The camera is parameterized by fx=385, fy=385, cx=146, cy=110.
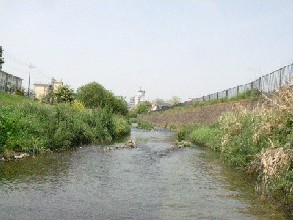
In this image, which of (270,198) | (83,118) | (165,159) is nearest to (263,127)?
(270,198)

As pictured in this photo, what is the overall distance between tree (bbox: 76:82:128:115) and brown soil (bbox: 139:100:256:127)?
8.18 meters

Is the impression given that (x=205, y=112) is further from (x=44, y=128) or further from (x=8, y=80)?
(x=8, y=80)

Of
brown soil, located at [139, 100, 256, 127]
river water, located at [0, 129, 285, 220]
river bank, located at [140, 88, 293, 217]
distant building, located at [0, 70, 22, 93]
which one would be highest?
distant building, located at [0, 70, 22, 93]

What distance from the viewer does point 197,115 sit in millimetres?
50875

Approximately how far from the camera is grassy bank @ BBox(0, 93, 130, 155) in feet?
61.9

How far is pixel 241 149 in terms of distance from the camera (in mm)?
17016

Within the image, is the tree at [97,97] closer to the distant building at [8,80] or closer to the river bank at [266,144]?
the distant building at [8,80]

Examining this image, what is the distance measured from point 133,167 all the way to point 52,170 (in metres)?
A: 3.73

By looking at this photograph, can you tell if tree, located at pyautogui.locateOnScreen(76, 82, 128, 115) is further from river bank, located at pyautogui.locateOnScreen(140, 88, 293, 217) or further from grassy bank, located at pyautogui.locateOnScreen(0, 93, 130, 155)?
river bank, located at pyautogui.locateOnScreen(140, 88, 293, 217)

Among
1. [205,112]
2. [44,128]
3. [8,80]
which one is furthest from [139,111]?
[44,128]

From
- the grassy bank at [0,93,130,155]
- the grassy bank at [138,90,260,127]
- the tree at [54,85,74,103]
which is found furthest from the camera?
the tree at [54,85,74,103]

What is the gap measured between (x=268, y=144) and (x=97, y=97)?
197 feet

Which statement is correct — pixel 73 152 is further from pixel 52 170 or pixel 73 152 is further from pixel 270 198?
pixel 270 198

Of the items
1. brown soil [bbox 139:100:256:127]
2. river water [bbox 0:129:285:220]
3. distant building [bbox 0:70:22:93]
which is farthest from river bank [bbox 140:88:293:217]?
distant building [bbox 0:70:22:93]
